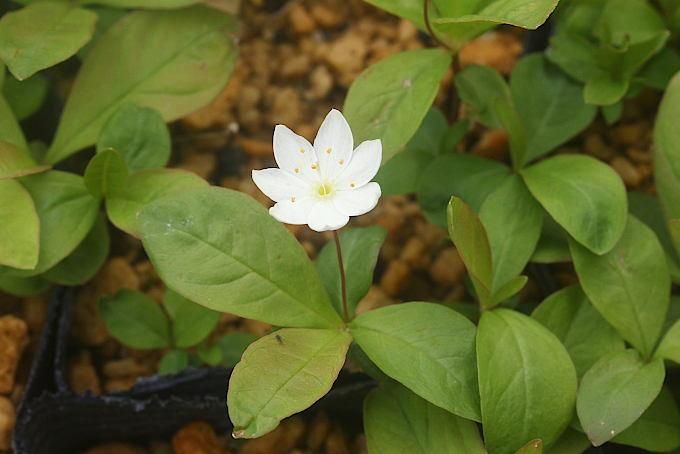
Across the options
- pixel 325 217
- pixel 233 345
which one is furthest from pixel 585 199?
pixel 233 345

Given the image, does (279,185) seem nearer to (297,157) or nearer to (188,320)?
(297,157)

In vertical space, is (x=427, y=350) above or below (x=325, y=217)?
below

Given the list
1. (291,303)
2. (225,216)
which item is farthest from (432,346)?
(225,216)

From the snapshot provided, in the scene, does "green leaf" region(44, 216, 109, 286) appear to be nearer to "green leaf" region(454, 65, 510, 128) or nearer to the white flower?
the white flower

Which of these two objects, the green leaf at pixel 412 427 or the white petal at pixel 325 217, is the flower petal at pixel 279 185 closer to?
the white petal at pixel 325 217

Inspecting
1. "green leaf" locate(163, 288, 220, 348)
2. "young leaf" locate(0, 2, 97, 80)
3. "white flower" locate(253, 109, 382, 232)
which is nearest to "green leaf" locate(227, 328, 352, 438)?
"white flower" locate(253, 109, 382, 232)

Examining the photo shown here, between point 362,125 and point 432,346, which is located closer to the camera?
point 432,346

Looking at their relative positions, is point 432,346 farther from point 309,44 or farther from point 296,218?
point 309,44
